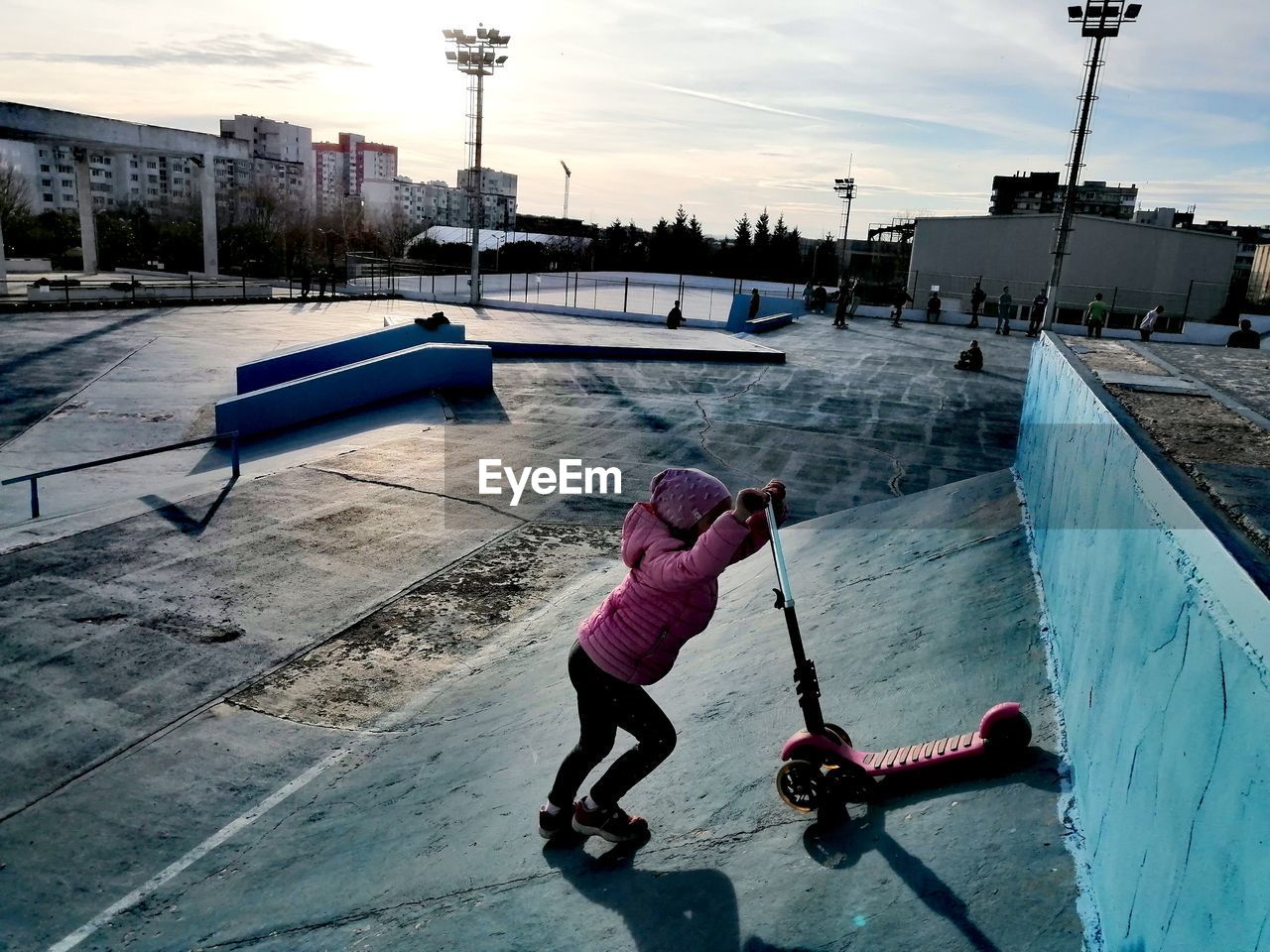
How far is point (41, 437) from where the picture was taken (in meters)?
13.8

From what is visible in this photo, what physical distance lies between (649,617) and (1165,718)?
1.68 m

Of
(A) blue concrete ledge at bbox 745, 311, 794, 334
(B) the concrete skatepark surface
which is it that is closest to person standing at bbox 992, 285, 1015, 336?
(A) blue concrete ledge at bbox 745, 311, 794, 334

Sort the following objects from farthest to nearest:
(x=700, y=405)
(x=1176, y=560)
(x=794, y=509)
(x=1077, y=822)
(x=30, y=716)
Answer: (x=700, y=405), (x=794, y=509), (x=30, y=716), (x=1077, y=822), (x=1176, y=560)

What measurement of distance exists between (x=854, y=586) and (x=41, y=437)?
1339 centimetres

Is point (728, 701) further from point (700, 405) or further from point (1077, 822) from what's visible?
point (700, 405)

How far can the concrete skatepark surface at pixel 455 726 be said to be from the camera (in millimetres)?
3082

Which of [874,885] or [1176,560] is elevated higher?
[1176,560]

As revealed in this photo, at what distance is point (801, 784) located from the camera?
10.9 ft

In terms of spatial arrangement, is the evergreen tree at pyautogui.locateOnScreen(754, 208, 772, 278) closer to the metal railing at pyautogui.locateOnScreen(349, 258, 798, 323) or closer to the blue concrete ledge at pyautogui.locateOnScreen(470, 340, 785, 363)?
the metal railing at pyautogui.locateOnScreen(349, 258, 798, 323)

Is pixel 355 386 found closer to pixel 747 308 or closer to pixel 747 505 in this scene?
pixel 747 505

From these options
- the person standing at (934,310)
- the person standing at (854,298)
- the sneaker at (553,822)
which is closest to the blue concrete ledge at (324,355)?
the sneaker at (553,822)

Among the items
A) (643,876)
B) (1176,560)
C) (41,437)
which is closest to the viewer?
(1176,560)

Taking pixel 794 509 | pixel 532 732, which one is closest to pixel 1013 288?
pixel 794 509

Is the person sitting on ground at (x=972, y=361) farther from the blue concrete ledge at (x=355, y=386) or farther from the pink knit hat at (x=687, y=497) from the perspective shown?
the pink knit hat at (x=687, y=497)
